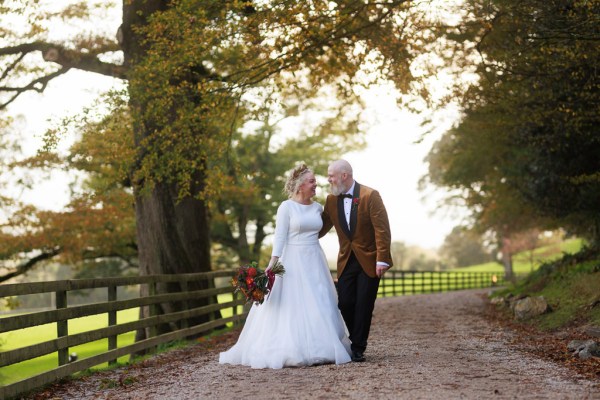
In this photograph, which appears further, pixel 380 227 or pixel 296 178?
pixel 296 178

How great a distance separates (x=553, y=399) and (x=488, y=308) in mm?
14839

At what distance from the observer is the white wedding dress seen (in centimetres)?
872

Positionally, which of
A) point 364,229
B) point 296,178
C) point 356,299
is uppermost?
point 296,178

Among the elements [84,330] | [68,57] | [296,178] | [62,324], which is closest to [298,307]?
[296,178]

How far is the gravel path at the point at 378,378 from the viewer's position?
6.86 meters

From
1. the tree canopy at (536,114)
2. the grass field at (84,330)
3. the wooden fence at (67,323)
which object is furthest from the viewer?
the grass field at (84,330)

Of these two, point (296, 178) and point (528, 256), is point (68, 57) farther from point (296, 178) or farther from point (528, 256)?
point (528, 256)

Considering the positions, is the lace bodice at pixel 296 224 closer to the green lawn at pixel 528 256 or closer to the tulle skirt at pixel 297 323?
the tulle skirt at pixel 297 323

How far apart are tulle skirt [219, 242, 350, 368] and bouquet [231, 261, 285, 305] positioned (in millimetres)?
165

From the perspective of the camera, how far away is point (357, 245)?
8.88 metres

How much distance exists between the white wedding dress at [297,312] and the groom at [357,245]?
198mm

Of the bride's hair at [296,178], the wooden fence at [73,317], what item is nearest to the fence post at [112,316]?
the wooden fence at [73,317]

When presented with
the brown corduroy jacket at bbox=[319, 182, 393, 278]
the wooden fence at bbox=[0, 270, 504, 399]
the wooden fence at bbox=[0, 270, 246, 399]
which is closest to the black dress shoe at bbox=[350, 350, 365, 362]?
the brown corduroy jacket at bbox=[319, 182, 393, 278]

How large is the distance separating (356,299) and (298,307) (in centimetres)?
67
